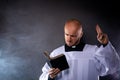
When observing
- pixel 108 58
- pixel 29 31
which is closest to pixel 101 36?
pixel 108 58

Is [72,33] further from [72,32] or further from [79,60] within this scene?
[79,60]

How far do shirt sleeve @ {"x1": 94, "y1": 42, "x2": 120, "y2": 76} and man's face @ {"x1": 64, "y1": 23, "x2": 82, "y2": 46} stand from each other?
194 millimetres

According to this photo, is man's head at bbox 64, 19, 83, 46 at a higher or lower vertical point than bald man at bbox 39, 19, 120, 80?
higher

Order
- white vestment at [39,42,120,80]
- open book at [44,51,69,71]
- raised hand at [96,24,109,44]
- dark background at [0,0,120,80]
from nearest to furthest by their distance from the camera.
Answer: raised hand at [96,24,109,44]
open book at [44,51,69,71]
white vestment at [39,42,120,80]
dark background at [0,0,120,80]

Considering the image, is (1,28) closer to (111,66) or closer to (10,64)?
(10,64)

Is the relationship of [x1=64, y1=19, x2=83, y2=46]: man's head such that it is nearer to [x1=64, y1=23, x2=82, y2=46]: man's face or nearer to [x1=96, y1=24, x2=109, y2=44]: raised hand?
[x1=64, y1=23, x2=82, y2=46]: man's face

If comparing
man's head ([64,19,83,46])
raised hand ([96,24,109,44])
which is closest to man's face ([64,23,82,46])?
man's head ([64,19,83,46])

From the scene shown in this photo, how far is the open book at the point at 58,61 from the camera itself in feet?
8.82

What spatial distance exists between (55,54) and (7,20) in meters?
0.51

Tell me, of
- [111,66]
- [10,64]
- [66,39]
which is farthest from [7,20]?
[111,66]

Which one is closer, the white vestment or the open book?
the open book

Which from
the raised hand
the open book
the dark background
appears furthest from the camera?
the dark background

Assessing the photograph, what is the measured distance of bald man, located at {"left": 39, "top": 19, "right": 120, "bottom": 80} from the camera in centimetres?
275

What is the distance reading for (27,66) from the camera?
298 cm
